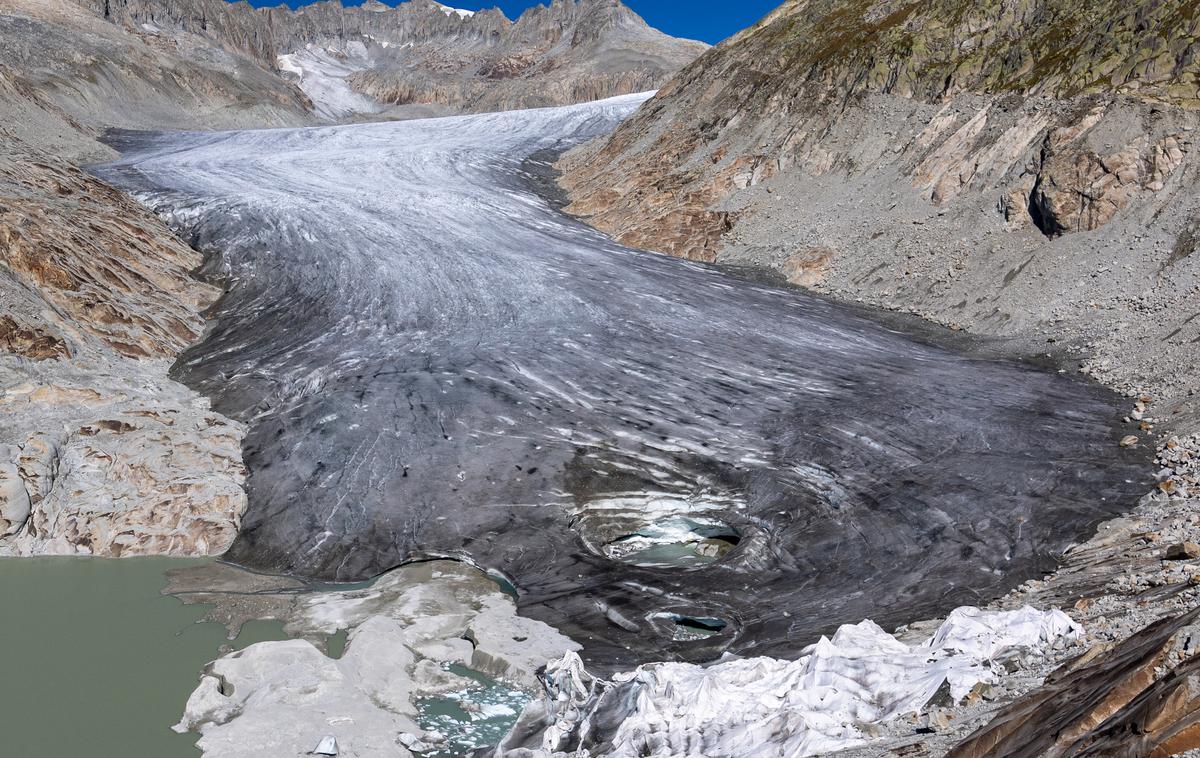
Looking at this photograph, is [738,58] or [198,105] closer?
[738,58]

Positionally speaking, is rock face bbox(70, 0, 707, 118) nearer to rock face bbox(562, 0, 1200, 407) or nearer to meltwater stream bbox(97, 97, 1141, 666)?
rock face bbox(562, 0, 1200, 407)

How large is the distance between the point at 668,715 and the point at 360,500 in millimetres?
6539

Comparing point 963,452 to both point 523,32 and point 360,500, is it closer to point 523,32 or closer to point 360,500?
point 360,500

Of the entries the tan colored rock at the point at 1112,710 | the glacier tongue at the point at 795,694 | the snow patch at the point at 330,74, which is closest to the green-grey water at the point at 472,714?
the glacier tongue at the point at 795,694

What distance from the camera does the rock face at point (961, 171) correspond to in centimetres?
1630

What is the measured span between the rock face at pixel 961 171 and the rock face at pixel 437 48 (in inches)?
2461

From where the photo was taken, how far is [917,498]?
1119cm

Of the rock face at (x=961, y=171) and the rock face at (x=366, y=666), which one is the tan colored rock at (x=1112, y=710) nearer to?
the rock face at (x=366, y=666)


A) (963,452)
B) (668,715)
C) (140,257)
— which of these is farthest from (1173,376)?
(140,257)

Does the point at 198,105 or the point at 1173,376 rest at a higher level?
the point at 198,105

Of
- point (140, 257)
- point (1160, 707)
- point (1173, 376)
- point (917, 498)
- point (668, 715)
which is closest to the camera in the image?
point (1160, 707)

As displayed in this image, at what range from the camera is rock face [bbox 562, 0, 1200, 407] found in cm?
1630

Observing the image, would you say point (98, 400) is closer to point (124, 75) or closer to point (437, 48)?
point (124, 75)

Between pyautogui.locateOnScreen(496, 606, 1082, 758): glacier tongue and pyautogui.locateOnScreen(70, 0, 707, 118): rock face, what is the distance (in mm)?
83361
